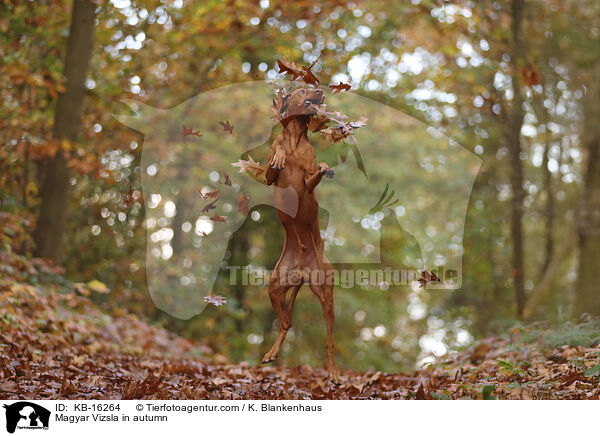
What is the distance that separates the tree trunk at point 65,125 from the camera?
860 cm

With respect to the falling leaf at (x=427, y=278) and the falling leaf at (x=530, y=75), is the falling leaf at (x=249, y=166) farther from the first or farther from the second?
the falling leaf at (x=530, y=75)

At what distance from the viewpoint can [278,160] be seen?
13.6ft

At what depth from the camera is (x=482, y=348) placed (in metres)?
6.21

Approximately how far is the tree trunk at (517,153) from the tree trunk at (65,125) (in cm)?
661

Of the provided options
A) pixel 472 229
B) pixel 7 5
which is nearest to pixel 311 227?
pixel 7 5

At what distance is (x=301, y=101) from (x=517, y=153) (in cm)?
647

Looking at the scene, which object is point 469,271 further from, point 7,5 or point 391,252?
point 7,5
